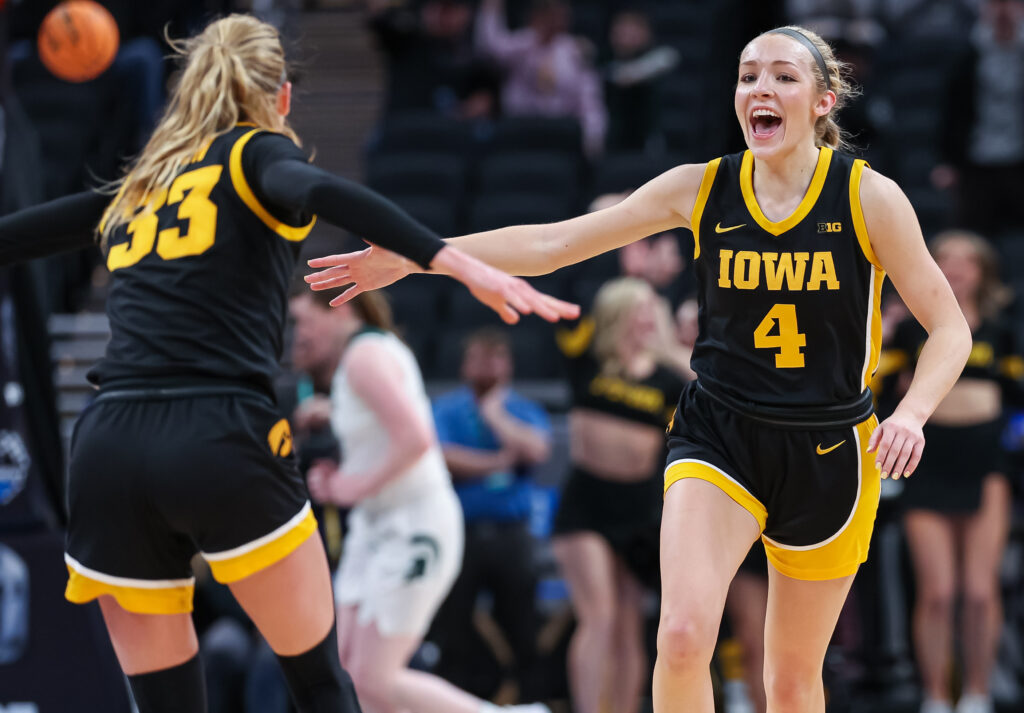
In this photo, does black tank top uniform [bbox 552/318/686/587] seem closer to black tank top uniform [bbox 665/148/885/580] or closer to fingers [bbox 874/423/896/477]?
black tank top uniform [bbox 665/148/885/580]

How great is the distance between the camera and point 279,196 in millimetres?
3395

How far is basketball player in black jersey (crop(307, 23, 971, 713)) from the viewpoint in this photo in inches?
145

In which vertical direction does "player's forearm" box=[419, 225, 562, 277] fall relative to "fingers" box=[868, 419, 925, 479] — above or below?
above

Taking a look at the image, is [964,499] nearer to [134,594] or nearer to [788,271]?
[788,271]

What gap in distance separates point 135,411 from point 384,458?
1700 mm

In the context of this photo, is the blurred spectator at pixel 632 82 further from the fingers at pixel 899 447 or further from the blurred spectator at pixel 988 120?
the fingers at pixel 899 447

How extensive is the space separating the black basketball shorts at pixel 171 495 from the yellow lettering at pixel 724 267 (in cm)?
130

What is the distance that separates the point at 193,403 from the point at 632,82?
7.84m

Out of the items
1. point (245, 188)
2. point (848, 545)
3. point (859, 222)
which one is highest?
point (245, 188)

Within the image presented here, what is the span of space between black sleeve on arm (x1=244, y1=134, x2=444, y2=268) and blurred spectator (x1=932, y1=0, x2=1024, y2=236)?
7.66 metres

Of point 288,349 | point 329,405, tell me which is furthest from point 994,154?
point 329,405

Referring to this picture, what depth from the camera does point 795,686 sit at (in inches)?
152

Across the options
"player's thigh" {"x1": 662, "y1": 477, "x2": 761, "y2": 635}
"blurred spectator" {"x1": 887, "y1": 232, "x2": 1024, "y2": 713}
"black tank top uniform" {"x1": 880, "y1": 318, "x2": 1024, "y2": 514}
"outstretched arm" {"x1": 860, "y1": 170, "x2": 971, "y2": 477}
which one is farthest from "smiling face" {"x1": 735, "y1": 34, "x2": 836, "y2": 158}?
"blurred spectator" {"x1": 887, "y1": 232, "x2": 1024, "y2": 713}

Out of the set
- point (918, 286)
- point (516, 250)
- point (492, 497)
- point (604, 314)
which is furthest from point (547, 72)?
point (918, 286)
